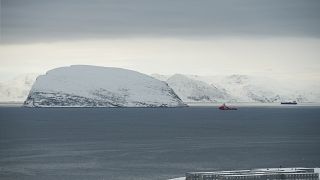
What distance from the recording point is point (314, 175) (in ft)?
297

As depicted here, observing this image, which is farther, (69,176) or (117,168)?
(117,168)

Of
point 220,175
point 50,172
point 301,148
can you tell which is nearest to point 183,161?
point 50,172

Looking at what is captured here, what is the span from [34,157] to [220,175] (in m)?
90.6

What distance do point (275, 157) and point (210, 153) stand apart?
18.6 meters

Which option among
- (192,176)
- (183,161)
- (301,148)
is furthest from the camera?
(301,148)

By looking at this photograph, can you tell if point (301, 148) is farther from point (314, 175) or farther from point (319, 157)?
point (314, 175)

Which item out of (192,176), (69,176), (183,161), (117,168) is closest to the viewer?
(192,176)

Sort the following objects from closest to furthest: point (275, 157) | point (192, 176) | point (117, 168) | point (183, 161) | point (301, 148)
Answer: point (192, 176) → point (117, 168) → point (183, 161) → point (275, 157) → point (301, 148)

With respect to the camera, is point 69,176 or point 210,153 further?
point 210,153

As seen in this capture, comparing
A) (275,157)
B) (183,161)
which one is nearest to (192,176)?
(183,161)

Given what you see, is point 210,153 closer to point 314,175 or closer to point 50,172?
point 50,172

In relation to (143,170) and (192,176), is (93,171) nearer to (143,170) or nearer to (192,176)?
(143,170)

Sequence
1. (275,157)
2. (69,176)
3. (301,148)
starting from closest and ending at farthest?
(69,176)
(275,157)
(301,148)

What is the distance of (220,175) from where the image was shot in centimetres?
8894
